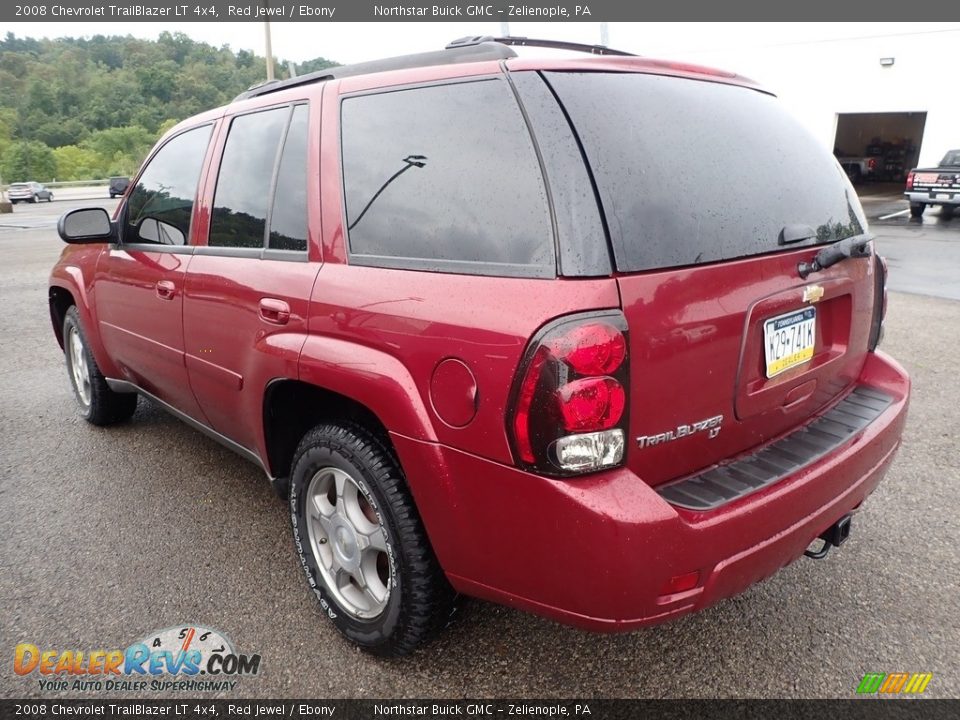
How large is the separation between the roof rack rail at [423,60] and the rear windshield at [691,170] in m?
0.28

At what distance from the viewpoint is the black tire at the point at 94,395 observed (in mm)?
4094

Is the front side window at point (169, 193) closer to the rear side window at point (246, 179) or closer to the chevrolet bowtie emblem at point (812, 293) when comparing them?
the rear side window at point (246, 179)

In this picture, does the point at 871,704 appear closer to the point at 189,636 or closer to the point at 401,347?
the point at 401,347

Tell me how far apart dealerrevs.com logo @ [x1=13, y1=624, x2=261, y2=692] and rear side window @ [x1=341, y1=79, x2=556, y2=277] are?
4.62 feet

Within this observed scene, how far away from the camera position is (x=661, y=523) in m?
1.60

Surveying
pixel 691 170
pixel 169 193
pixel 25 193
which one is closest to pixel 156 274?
pixel 169 193

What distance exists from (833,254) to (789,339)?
1.03ft

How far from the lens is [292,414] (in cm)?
252

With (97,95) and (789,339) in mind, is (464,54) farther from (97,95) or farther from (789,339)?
(97,95)

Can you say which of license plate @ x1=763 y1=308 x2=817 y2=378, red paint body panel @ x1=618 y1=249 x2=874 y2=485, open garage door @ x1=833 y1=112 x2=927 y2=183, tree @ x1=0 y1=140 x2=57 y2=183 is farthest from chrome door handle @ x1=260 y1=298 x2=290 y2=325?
tree @ x1=0 y1=140 x2=57 y2=183

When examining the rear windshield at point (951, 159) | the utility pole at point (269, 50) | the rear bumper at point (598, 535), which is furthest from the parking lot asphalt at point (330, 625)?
the rear windshield at point (951, 159)

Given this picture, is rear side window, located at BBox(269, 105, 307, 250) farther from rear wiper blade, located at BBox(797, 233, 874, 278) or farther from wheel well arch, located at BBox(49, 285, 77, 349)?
wheel well arch, located at BBox(49, 285, 77, 349)

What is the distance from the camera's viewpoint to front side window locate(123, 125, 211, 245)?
3043 millimetres

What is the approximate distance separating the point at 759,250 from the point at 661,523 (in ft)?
2.75
